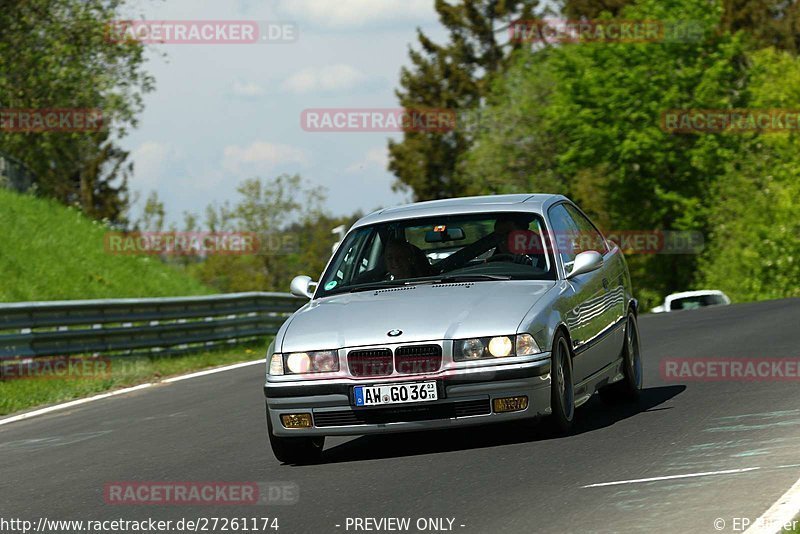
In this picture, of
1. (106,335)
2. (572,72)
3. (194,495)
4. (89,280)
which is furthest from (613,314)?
(572,72)

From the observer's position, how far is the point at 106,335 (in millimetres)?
17828

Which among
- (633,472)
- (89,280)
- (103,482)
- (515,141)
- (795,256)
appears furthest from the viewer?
(515,141)

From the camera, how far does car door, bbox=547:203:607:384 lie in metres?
8.87

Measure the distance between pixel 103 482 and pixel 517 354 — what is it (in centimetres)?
272

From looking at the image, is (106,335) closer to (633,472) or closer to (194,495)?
(194,495)

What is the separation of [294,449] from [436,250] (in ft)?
6.35

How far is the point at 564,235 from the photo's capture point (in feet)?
32.1

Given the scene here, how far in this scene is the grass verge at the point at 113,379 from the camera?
15.0 metres

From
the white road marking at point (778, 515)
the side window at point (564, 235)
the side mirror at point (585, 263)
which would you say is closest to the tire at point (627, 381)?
the side window at point (564, 235)

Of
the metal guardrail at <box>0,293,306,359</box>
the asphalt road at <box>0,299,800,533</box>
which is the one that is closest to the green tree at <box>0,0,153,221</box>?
the metal guardrail at <box>0,293,306,359</box>

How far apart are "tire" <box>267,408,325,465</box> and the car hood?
24.1 inches

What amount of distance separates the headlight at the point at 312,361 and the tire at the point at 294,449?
17.4 inches

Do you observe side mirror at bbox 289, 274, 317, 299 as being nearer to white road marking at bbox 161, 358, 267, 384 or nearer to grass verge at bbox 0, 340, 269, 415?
grass verge at bbox 0, 340, 269, 415

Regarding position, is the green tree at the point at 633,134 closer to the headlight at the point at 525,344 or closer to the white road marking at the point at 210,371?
the white road marking at the point at 210,371
